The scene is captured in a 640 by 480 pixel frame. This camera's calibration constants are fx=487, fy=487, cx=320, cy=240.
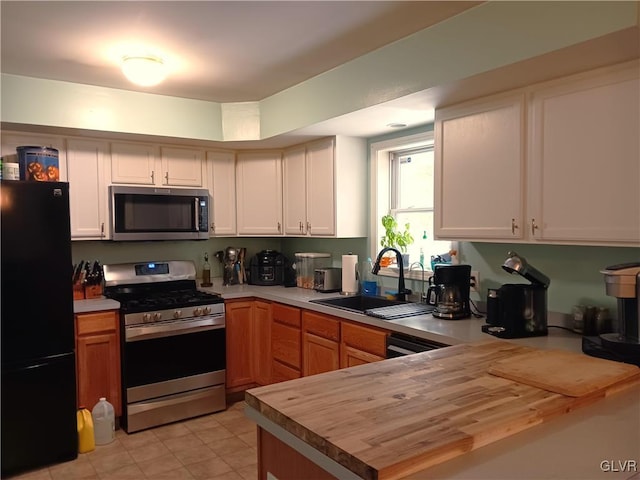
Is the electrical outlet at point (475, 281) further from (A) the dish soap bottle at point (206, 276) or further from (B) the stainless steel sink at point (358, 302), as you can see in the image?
(A) the dish soap bottle at point (206, 276)

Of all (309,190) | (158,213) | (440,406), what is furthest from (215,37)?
(440,406)

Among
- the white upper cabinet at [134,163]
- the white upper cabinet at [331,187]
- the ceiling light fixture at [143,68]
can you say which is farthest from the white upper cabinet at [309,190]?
the ceiling light fixture at [143,68]

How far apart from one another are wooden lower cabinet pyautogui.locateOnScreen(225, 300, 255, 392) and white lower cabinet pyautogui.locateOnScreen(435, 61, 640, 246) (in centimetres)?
169

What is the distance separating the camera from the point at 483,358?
5.82 ft

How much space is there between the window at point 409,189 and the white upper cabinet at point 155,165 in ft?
4.77

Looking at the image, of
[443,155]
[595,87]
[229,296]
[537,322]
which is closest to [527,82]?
[595,87]

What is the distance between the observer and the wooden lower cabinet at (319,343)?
3.01m

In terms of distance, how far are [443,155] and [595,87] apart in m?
0.81

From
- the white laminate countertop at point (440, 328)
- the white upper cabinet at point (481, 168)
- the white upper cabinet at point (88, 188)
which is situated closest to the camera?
the white laminate countertop at point (440, 328)

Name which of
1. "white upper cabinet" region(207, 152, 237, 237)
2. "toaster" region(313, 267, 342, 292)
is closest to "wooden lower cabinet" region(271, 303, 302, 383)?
"toaster" region(313, 267, 342, 292)

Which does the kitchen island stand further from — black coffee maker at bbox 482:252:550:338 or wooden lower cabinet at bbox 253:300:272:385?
wooden lower cabinet at bbox 253:300:272:385

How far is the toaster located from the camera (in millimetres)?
3701

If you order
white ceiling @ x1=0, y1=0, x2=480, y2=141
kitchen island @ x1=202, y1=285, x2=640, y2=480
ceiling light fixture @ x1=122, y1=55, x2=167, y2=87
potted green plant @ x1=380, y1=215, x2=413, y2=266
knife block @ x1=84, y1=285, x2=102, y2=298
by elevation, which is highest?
white ceiling @ x1=0, y1=0, x2=480, y2=141

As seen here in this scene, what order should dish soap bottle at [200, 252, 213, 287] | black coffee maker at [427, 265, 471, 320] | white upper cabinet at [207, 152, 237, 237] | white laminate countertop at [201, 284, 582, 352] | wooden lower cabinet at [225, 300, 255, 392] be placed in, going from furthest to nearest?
dish soap bottle at [200, 252, 213, 287]
white upper cabinet at [207, 152, 237, 237]
wooden lower cabinet at [225, 300, 255, 392]
black coffee maker at [427, 265, 471, 320]
white laminate countertop at [201, 284, 582, 352]
